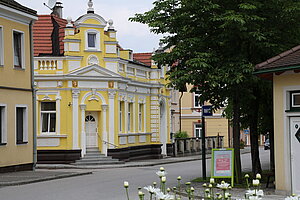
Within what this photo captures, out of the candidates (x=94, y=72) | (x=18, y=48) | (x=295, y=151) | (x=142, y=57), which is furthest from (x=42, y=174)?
(x=142, y=57)

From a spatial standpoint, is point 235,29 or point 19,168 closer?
point 235,29

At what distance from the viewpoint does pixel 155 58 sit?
21.2 meters

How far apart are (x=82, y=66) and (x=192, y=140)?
16987mm

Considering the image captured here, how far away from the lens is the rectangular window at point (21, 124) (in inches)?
1069

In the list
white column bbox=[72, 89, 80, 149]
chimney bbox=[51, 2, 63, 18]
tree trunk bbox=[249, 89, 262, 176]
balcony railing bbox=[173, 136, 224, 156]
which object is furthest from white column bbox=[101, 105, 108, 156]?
tree trunk bbox=[249, 89, 262, 176]

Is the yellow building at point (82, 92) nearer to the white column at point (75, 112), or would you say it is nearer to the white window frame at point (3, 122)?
the white column at point (75, 112)

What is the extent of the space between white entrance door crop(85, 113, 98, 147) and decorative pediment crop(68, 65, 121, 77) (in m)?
2.37

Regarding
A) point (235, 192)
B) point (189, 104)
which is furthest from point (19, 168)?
point (189, 104)

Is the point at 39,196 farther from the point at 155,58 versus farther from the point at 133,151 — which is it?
the point at 133,151

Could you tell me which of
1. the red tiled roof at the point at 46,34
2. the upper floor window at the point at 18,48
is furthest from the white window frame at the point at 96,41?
the upper floor window at the point at 18,48

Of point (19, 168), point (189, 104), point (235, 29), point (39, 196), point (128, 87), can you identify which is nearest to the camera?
point (39, 196)

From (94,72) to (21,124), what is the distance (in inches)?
346

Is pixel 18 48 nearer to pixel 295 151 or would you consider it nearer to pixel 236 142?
pixel 236 142

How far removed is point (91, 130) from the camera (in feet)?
119
